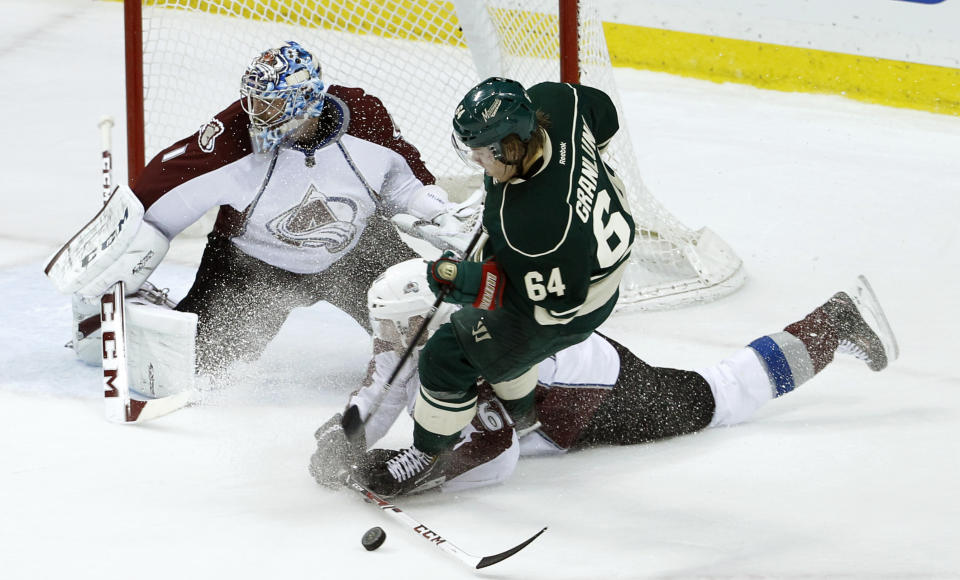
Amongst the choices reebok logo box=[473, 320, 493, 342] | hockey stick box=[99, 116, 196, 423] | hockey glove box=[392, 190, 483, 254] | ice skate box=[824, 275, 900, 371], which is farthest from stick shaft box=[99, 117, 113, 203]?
ice skate box=[824, 275, 900, 371]

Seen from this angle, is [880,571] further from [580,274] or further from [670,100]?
[670,100]

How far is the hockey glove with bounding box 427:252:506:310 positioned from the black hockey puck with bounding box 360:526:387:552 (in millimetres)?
446

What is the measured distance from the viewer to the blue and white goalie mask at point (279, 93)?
2738 millimetres

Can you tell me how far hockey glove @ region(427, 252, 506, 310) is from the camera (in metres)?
2.12

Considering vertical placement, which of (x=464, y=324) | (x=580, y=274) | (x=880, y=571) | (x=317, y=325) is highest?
(x=580, y=274)

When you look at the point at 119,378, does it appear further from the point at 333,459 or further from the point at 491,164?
the point at 491,164

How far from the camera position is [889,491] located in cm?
250

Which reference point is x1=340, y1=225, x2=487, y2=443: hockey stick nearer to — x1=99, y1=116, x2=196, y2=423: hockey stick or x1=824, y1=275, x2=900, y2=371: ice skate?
x1=99, y1=116, x2=196, y2=423: hockey stick

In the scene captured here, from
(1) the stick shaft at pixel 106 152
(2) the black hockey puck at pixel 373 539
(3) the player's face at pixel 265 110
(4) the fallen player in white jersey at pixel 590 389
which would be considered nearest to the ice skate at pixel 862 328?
(4) the fallen player in white jersey at pixel 590 389

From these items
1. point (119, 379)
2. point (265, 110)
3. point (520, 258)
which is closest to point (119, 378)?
point (119, 379)

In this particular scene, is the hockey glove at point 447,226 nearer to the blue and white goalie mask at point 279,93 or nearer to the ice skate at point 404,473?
the blue and white goalie mask at point 279,93

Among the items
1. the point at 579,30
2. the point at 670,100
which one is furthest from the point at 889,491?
the point at 670,100

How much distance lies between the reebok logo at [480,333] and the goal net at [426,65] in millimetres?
1465

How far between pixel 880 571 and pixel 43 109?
4282 millimetres
